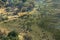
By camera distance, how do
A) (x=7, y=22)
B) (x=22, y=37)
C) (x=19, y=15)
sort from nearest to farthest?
1. (x=22, y=37)
2. (x=7, y=22)
3. (x=19, y=15)

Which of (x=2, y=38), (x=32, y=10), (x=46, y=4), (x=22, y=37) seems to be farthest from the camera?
(x=46, y=4)

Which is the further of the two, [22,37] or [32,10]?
[32,10]

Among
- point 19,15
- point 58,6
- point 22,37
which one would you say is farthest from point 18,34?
point 58,6

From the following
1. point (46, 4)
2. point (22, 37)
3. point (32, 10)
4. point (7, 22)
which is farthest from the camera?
point (46, 4)

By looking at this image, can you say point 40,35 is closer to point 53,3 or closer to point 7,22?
point 7,22

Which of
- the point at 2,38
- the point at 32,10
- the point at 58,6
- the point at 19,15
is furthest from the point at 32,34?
the point at 58,6

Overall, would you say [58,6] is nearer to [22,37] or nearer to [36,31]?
[36,31]
